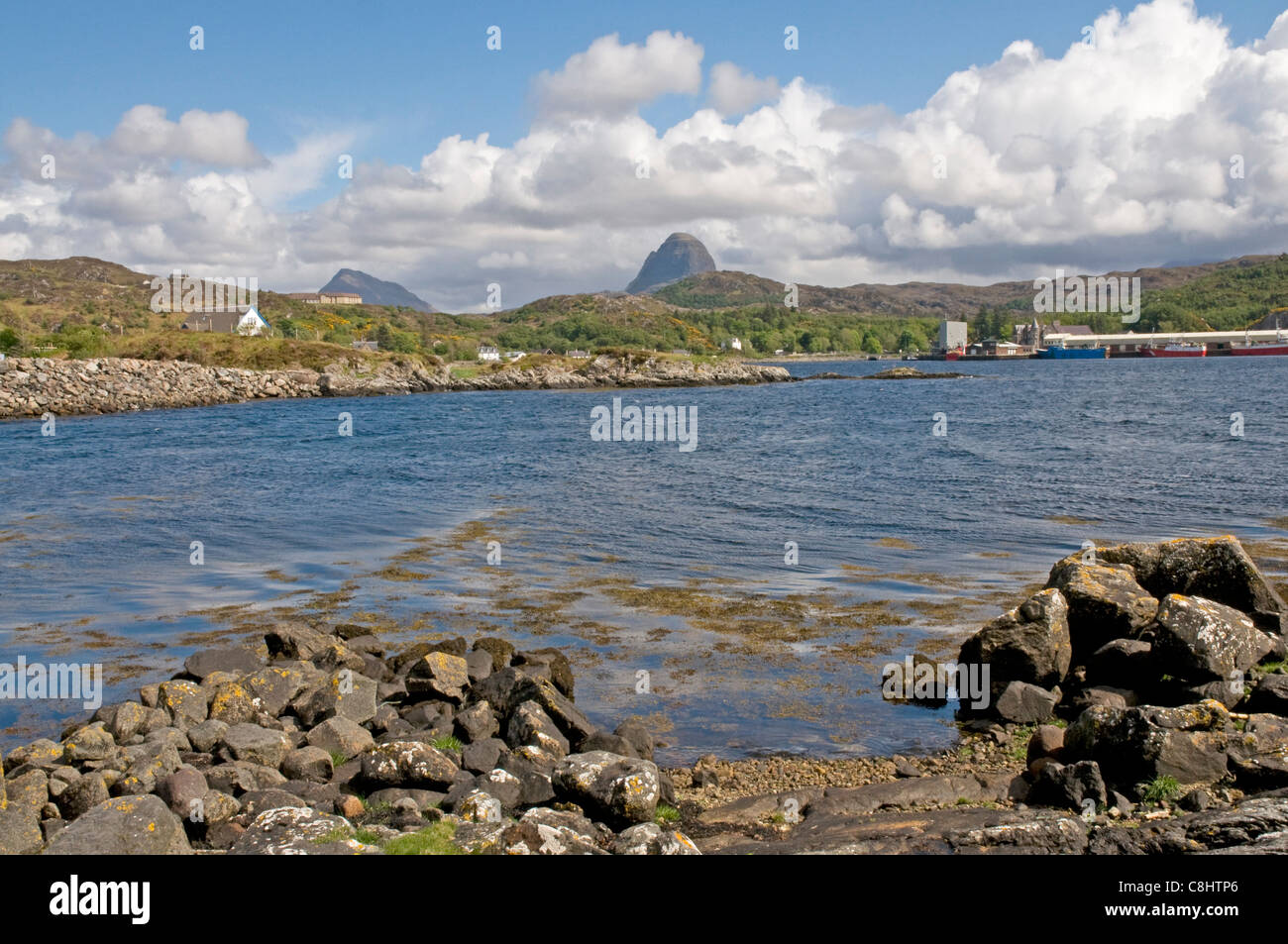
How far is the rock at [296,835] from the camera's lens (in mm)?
8148

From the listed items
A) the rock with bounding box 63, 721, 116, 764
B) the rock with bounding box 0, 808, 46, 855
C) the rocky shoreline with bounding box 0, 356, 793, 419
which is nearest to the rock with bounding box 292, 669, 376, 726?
the rock with bounding box 63, 721, 116, 764

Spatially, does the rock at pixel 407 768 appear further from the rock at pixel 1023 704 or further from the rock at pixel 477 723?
the rock at pixel 1023 704

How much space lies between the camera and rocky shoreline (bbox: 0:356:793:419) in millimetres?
82562

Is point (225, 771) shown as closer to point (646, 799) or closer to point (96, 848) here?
point (96, 848)

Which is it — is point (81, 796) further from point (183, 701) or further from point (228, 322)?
point (228, 322)

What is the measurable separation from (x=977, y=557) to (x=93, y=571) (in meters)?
22.5

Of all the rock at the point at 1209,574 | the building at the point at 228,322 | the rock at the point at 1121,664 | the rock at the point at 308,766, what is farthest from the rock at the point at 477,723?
the building at the point at 228,322

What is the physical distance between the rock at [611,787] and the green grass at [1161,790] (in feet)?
17.1

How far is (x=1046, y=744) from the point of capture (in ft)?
38.1

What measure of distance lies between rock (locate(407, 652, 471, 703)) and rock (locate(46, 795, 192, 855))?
5.15 metres

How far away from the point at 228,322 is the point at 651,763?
153m

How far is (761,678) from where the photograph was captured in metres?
15.6

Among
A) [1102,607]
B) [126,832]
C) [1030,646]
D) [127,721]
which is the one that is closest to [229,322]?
[127,721]

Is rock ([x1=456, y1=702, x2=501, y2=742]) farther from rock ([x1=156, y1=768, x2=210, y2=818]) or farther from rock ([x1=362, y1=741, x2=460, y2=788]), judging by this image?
rock ([x1=156, y1=768, x2=210, y2=818])
